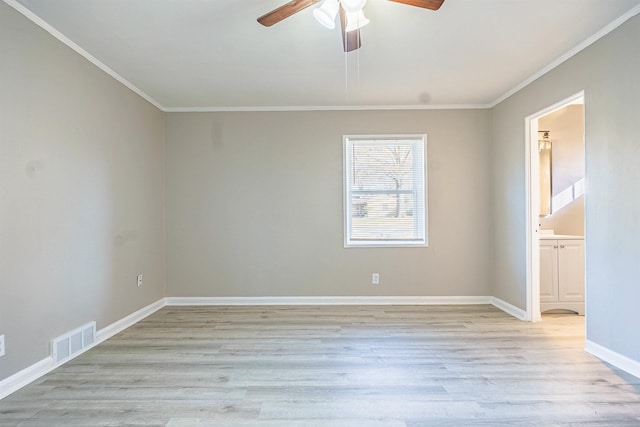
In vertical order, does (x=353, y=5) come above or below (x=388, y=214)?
above

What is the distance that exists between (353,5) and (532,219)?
299 centimetres

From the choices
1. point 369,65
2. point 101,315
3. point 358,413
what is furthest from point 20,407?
point 369,65

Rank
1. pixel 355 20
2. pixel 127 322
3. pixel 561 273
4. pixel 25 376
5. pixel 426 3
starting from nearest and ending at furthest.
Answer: pixel 426 3
pixel 355 20
pixel 25 376
pixel 127 322
pixel 561 273

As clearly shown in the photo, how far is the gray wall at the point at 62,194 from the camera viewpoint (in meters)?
2.23

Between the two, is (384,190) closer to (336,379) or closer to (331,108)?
(331,108)

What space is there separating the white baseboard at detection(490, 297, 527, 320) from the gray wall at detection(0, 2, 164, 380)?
4.23m

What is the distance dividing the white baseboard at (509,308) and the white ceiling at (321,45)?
97.5 inches

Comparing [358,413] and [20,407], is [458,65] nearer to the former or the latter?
[358,413]

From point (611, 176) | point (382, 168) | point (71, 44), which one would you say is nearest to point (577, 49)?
point (611, 176)

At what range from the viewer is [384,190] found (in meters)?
4.52

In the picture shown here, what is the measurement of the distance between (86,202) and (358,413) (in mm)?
2771

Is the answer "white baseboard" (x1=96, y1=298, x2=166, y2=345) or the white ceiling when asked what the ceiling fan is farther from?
"white baseboard" (x1=96, y1=298, x2=166, y2=345)

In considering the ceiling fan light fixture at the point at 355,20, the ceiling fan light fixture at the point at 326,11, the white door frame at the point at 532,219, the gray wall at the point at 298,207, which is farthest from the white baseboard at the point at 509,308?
the ceiling fan light fixture at the point at 326,11

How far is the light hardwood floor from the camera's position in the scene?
6.51 ft
